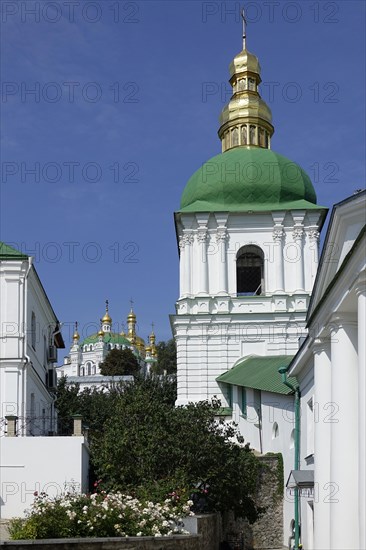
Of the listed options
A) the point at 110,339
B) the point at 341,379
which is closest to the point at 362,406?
the point at 341,379

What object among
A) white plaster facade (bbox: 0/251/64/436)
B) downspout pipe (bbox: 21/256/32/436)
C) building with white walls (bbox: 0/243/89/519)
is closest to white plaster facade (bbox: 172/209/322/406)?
building with white walls (bbox: 0/243/89/519)

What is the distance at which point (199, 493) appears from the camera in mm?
22391

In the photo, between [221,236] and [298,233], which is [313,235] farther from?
[221,236]

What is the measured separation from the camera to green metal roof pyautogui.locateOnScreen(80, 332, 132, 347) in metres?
115

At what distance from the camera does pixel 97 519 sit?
51.6ft

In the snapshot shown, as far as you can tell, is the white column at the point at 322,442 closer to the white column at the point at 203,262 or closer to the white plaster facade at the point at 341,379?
the white plaster facade at the point at 341,379

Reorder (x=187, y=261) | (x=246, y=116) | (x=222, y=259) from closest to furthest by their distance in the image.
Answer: (x=222, y=259)
(x=187, y=261)
(x=246, y=116)

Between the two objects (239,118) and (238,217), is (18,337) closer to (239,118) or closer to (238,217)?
(238,217)

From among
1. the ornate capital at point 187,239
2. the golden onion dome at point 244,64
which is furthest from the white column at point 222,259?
the golden onion dome at point 244,64

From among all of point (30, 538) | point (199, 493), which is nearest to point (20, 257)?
point (199, 493)

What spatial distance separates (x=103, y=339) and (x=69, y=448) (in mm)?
95893

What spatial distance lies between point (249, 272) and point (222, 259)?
2.70 meters

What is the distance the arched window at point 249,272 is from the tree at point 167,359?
133 feet

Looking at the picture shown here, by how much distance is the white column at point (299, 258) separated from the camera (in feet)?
128
